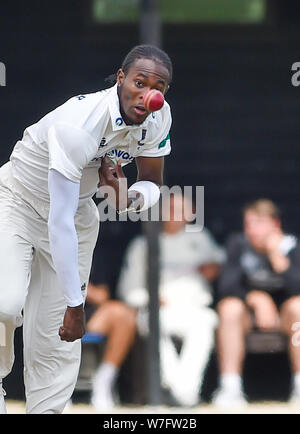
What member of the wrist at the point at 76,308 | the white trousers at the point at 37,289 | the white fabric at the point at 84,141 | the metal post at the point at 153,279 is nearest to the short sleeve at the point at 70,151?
the white fabric at the point at 84,141

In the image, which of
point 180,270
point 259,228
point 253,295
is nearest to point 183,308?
point 180,270

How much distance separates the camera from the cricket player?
14.3 ft

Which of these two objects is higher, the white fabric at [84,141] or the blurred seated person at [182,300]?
the white fabric at [84,141]

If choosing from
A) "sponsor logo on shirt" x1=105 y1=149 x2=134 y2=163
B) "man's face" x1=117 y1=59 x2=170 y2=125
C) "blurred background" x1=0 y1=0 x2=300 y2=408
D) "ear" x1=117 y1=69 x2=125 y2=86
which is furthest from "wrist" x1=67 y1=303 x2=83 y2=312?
"blurred background" x1=0 y1=0 x2=300 y2=408

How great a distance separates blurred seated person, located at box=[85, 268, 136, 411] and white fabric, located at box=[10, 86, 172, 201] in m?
2.91

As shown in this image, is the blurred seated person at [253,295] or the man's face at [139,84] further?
the blurred seated person at [253,295]

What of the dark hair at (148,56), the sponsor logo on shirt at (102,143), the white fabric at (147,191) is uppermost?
the dark hair at (148,56)

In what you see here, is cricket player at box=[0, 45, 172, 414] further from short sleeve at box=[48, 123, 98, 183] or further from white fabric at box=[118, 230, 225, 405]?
white fabric at box=[118, 230, 225, 405]

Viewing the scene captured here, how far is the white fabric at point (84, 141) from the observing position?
435cm

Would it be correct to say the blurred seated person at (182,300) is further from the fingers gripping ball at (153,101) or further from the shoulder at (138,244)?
the fingers gripping ball at (153,101)

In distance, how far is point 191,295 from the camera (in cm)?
756

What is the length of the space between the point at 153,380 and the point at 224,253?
0.98 metres

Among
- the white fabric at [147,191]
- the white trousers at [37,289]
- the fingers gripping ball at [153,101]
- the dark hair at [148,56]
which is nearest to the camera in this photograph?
the fingers gripping ball at [153,101]
